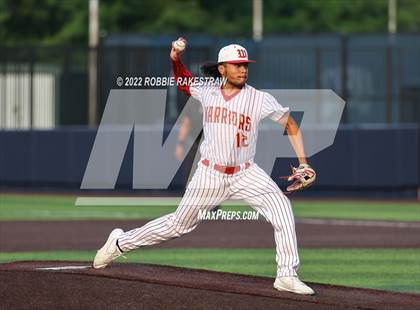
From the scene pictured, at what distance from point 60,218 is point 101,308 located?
12440 millimetres

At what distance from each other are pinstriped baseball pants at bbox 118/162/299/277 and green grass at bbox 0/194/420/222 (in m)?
10.9

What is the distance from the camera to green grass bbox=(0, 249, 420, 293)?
1314 centimetres

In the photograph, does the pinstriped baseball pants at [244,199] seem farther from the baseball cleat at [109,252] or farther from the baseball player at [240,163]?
the baseball cleat at [109,252]

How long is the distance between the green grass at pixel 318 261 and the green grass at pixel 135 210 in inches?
228

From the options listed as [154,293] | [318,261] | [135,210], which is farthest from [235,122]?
[135,210]

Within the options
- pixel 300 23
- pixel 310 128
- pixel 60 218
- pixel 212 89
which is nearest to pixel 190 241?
pixel 60 218

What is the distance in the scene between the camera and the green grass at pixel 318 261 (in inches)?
517

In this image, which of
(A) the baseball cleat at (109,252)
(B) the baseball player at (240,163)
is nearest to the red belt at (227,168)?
(B) the baseball player at (240,163)

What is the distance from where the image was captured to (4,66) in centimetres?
2891

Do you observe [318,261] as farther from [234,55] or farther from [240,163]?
[234,55]

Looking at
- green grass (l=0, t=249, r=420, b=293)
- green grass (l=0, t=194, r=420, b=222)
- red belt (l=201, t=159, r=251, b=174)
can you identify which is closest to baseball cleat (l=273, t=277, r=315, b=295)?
red belt (l=201, t=159, r=251, b=174)

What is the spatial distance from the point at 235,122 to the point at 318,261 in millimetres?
4987

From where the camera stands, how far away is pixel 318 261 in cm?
1498

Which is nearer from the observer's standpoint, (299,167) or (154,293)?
(154,293)
